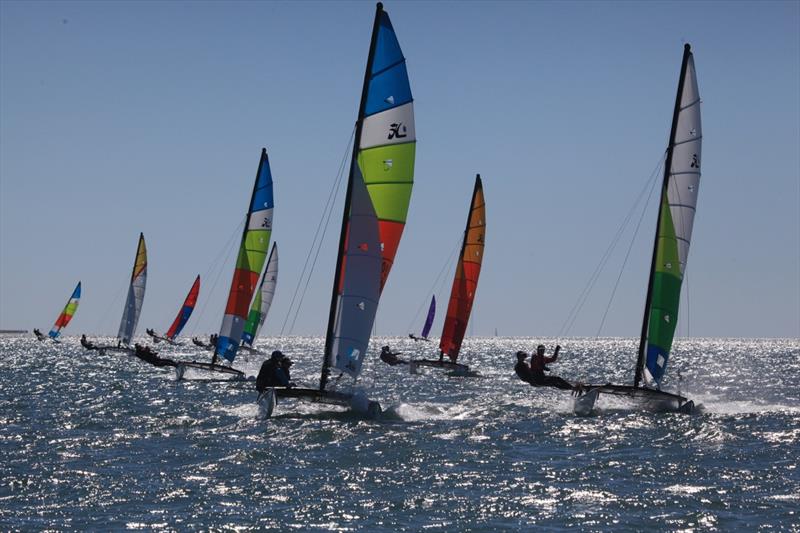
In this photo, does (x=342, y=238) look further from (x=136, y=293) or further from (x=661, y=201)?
(x=136, y=293)

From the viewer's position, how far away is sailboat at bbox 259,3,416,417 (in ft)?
83.8

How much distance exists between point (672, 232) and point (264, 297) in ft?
123

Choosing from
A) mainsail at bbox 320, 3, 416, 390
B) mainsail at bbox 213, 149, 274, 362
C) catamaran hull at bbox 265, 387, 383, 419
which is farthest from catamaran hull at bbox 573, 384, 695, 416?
mainsail at bbox 213, 149, 274, 362

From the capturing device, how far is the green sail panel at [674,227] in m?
30.8

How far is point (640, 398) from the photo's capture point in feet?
96.1

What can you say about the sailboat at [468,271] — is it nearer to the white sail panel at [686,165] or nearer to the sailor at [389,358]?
Result: the sailor at [389,358]

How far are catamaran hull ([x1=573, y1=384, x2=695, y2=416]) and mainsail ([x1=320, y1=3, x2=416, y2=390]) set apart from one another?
6604mm

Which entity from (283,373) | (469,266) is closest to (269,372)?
(283,373)

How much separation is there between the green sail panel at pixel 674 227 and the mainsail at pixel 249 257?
1781cm

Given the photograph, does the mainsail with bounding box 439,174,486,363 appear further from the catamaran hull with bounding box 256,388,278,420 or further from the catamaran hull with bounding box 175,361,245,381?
the catamaran hull with bounding box 256,388,278,420

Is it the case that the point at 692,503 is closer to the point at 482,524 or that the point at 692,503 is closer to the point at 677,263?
the point at 482,524

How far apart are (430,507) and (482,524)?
50.6 inches

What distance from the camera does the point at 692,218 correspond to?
102ft

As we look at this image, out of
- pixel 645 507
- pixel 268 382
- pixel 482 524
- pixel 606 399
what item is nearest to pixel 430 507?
pixel 482 524
